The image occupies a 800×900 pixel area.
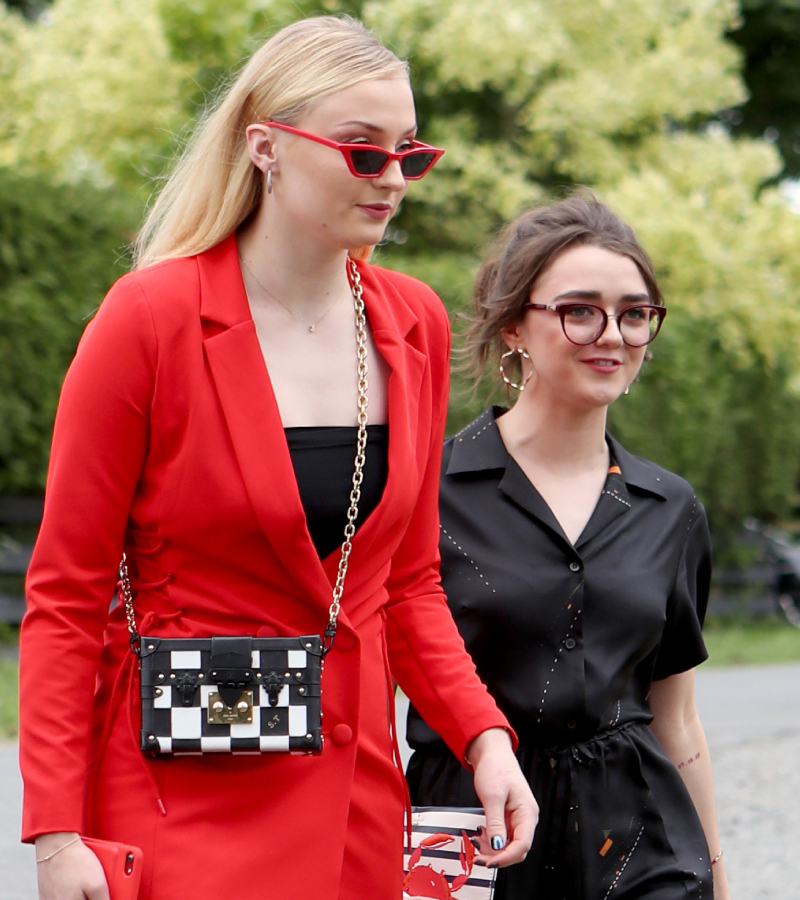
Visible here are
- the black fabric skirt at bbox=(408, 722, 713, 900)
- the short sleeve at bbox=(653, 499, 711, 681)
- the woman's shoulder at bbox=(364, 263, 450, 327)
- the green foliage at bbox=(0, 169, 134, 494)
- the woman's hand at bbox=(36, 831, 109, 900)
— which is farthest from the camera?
the green foliage at bbox=(0, 169, 134, 494)

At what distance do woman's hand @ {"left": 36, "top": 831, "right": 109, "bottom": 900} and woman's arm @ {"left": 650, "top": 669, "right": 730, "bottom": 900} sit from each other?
5.23 ft

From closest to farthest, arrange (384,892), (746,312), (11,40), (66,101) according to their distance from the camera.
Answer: (384,892) < (746,312) < (66,101) < (11,40)

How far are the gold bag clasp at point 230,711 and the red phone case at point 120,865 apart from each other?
0.21 metres

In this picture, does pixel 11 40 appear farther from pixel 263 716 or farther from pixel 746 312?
pixel 263 716

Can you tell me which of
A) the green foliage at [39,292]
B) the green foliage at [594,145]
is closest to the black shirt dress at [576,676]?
the green foliage at [39,292]

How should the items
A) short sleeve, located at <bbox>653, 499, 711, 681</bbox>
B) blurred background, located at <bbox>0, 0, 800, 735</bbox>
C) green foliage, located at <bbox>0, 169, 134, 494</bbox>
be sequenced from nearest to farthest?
short sleeve, located at <bbox>653, 499, 711, 681</bbox> < green foliage, located at <bbox>0, 169, 134, 494</bbox> < blurred background, located at <bbox>0, 0, 800, 735</bbox>

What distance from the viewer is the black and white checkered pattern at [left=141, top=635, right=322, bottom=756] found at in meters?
1.95

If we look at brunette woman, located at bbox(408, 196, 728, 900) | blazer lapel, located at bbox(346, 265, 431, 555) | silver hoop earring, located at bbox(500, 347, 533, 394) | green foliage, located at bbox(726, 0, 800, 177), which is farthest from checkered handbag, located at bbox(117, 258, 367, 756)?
green foliage, located at bbox(726, 0, 800, 177)

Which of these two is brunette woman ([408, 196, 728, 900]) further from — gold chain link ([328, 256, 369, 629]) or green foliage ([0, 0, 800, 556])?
green foliage ([0, 0, 800, 556])

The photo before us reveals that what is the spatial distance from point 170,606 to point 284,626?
17cm

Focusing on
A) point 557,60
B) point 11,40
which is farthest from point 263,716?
point 11,40

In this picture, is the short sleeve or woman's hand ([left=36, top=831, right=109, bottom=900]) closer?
woman's hand ([left=36, top=831, right=109, bottom=900])

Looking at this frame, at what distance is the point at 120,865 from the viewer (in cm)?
185

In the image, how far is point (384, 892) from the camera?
7.00ft
